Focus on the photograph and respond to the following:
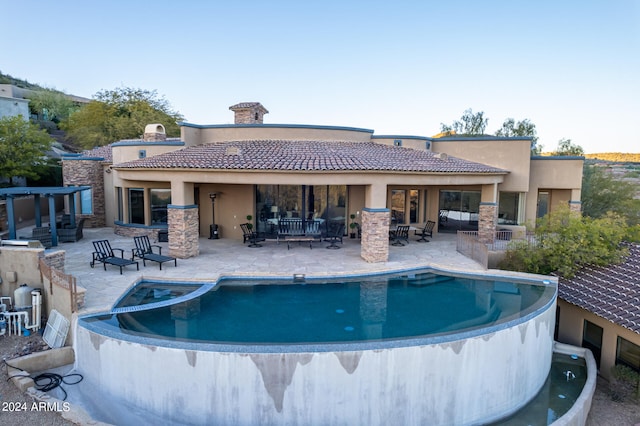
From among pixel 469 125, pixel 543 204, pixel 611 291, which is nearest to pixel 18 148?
pixel 611 291

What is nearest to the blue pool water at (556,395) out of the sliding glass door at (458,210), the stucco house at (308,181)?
the stucco house at (308,181)

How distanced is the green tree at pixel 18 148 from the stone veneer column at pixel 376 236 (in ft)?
75.4

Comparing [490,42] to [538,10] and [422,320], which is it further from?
[422,320]

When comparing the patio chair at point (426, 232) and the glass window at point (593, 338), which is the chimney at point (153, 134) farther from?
the glass window at point (593, 338)

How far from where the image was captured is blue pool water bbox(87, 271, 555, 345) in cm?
925

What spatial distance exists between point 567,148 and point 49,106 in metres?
63.2

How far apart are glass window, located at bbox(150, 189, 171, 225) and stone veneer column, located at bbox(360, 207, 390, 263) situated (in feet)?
37.1

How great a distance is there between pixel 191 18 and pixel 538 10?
21.1 meters

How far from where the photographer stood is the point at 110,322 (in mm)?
9359

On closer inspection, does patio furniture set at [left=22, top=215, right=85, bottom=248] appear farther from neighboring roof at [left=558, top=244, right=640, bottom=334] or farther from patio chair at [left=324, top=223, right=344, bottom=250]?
neighboring roof at [left=558, top=244, right=640, bottom=334]

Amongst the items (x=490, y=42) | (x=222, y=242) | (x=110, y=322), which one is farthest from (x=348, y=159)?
(x=490, y=42)

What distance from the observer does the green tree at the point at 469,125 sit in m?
48.4

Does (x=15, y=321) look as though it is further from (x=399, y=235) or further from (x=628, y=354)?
(x=628, y=354)

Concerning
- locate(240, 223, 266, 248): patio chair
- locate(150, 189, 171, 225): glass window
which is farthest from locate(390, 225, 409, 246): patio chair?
locate(150, 189, 171, 225): glass window
